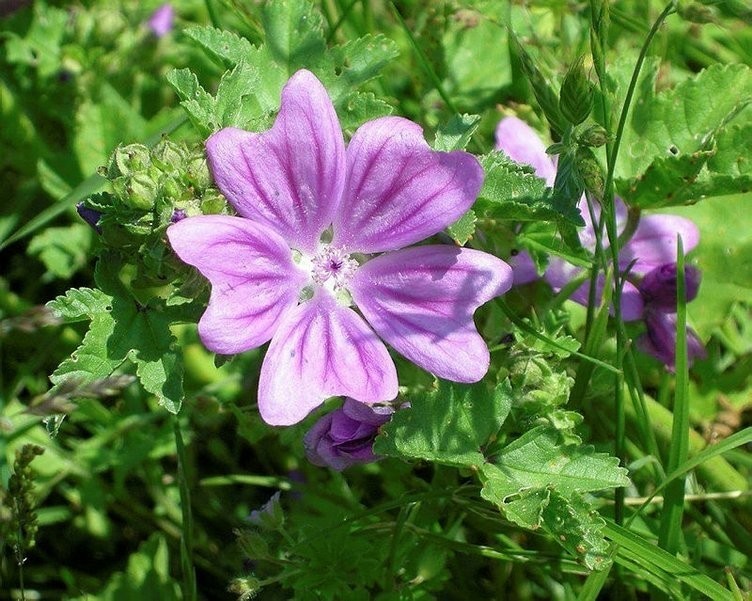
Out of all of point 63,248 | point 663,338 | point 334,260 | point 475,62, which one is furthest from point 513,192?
point 63,248

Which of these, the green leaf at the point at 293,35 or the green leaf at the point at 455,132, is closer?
the green leaf at the point at 455,132

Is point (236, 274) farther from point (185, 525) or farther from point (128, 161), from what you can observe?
point (185, 525)

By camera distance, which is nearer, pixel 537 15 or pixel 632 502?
pixel 632 502

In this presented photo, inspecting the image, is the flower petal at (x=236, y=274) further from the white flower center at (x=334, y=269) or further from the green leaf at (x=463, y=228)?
the green leaf at (x=463, y=228)

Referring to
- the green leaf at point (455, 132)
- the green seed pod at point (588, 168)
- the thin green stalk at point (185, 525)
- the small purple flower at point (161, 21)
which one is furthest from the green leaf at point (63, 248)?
the green seed pod at point (588, 168)

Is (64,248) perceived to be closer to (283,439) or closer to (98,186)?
(98,186)

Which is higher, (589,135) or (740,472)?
(589,135)

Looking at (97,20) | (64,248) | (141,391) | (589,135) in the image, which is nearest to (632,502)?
(589,135)
